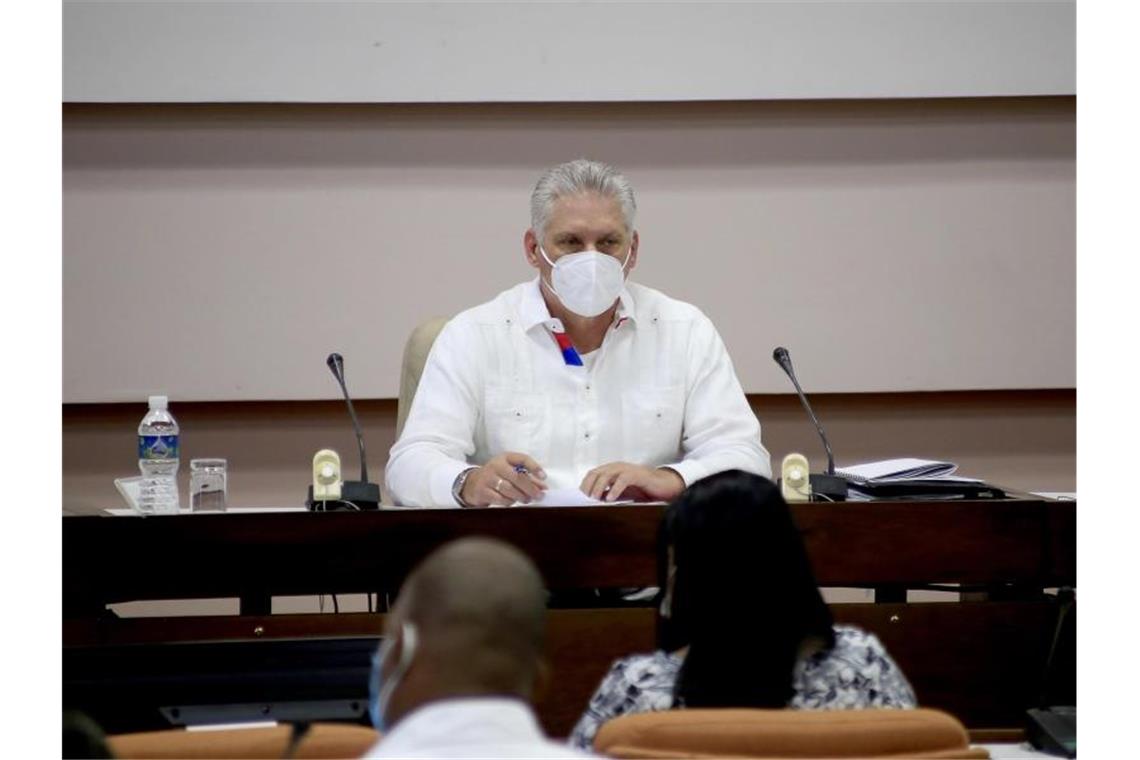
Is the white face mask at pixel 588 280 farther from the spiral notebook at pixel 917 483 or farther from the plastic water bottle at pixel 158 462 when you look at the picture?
the plastic water bottle at pixel 158 462

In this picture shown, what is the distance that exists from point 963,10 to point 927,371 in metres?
1.14

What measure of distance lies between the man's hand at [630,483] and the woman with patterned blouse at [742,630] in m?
1.05

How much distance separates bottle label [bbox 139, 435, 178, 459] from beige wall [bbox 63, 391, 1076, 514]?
50.6 inches

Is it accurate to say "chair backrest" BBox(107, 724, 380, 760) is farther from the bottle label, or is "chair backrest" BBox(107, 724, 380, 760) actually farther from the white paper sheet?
the bottle label

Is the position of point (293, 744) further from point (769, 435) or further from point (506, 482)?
point (769, 435)

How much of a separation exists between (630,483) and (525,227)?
1749mm

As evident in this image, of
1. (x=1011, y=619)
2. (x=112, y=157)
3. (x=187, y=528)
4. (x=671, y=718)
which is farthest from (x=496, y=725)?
(x=112, y=157)

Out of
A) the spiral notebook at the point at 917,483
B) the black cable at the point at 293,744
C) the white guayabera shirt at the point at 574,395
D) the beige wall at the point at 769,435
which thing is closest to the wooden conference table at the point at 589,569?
the spiral notebook at the point at 917,483

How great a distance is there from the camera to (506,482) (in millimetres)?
2869

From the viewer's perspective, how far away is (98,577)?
91.8 inches

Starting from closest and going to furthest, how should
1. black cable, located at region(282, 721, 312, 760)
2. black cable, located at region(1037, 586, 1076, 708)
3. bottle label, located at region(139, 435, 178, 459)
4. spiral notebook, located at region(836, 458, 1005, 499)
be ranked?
black cable, located at region(282, 721, 312, 760)
black cable, located at region(1037, 586, 1076, 708)
spiral notebook, located at region(836, 458, 1005, 499)
bottle label, located at region(139, 435, 178, 459)

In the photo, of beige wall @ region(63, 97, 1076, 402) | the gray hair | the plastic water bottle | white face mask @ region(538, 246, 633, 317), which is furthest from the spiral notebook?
beige wall @ region(63, 97, 1076, 402)

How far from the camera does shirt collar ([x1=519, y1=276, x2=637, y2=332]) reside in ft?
11.1

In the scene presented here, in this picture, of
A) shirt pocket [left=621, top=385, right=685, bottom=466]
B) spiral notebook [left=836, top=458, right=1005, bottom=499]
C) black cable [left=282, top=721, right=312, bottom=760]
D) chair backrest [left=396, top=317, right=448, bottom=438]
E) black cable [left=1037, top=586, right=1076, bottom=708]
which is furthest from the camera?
chair backrest [left=396, top=317, right=448, bottom=438]
